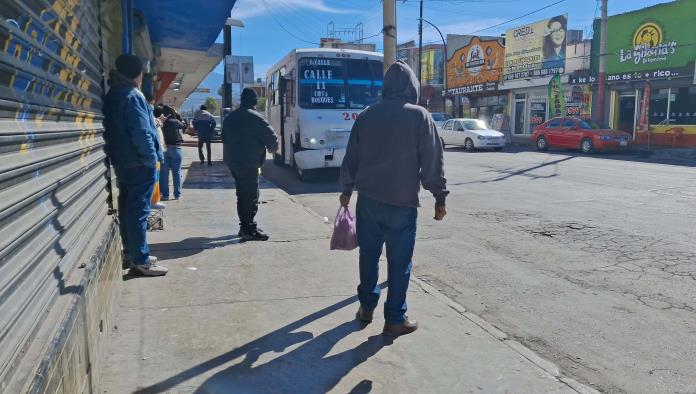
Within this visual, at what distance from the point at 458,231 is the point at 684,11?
23.2 m

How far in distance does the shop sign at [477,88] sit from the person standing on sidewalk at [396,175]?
3500cm

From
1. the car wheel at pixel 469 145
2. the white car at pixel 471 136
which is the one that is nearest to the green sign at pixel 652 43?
the white car at pixel 471 136

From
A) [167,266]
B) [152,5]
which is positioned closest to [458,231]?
[167,266]

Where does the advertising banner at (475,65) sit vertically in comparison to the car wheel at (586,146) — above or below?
above

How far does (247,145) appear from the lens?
673 cm

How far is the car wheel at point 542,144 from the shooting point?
2558 centimetres

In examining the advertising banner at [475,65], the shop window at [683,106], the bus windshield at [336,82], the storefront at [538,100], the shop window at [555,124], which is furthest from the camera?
the advertising banner at [475,65]

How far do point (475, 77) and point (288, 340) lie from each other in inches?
1495

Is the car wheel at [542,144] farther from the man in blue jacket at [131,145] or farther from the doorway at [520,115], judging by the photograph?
the man in blue jacket at [131,145]

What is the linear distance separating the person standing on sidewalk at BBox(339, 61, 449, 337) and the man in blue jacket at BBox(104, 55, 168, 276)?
1.81 m

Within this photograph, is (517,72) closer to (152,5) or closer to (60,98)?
(152,5)

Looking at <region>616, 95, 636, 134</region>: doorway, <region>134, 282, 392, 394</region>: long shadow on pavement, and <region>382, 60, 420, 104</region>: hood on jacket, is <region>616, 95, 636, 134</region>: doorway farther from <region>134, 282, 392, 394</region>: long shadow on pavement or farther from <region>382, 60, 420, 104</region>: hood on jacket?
<region>134, 282, 392, 394</region>: long shadow on pavement

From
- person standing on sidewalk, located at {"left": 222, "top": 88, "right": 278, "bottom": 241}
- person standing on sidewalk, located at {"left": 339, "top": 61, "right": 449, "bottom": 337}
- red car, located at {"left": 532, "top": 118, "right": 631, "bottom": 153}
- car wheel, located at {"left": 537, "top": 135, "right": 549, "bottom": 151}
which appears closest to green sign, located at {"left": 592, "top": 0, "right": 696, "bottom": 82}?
red car, located at {"left": 532, "top": 118, "right": 631, "bottom": 153}

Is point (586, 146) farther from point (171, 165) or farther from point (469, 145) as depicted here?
point (171, 165)
